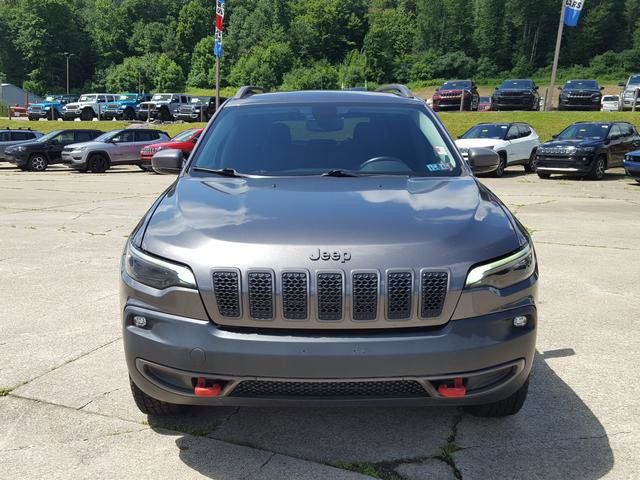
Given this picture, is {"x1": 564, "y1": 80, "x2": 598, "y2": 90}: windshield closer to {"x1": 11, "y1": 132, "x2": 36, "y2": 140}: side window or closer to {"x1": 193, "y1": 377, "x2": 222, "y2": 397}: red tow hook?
{"x1": 11, "y1": 132, "x2": 36, "y2": 140}: side window

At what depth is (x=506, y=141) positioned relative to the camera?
59.2 ft

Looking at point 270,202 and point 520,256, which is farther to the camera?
point 270,202

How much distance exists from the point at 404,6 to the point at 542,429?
476ft

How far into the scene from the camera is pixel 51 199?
13172 mm

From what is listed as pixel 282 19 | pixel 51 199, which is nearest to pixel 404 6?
pixel 282 19

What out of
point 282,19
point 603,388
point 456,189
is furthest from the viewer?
point 282,19

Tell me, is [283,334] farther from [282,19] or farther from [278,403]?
[282,19]

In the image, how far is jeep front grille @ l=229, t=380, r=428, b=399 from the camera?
2.42 metres

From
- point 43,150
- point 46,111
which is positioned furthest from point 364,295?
point 46,111

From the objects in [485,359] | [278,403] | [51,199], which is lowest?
[51,199]

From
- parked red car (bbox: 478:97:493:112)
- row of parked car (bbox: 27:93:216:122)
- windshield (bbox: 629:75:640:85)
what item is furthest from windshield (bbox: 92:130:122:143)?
parked red car (bbox: 478:97:493:112)

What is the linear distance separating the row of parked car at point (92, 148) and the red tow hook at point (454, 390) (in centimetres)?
1862

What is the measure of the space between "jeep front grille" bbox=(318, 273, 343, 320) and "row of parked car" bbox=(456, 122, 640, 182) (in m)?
14.4

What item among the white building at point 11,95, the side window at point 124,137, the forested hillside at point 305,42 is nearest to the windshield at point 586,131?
the side window at point 124,137
